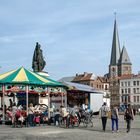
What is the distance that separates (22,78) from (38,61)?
41.5 feet

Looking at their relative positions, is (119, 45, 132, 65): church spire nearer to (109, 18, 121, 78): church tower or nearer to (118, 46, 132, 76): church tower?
(118, 46, 132, 76): church tower

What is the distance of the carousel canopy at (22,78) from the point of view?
981 inches

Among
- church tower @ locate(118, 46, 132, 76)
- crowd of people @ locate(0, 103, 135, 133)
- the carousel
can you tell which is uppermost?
church tower @ locate(118, 46, 132, 76)

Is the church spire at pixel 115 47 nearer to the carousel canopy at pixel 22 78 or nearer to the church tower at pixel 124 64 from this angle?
the church tower at pixel 124 64

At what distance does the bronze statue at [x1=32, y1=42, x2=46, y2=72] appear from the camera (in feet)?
124

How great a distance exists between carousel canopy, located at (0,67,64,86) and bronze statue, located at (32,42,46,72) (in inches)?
418

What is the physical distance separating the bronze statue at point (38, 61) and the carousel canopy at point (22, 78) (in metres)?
10.6

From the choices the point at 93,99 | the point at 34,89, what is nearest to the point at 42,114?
the point at 34,89

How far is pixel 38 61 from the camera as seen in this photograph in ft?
125

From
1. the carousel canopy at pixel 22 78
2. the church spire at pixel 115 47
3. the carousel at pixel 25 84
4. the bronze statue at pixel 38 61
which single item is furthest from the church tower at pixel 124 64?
the carousel canopy at pixel 22 78

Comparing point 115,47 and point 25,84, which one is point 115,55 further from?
point 25,84

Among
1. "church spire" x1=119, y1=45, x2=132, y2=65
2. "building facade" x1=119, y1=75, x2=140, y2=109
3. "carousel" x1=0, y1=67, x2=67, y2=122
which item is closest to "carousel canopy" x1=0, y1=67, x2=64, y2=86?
"carousel" x1=0, y1=67, x2=67, y2=122

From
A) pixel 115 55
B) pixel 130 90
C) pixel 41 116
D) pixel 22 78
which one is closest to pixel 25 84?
pixel 22 78

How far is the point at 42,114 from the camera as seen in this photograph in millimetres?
24859
